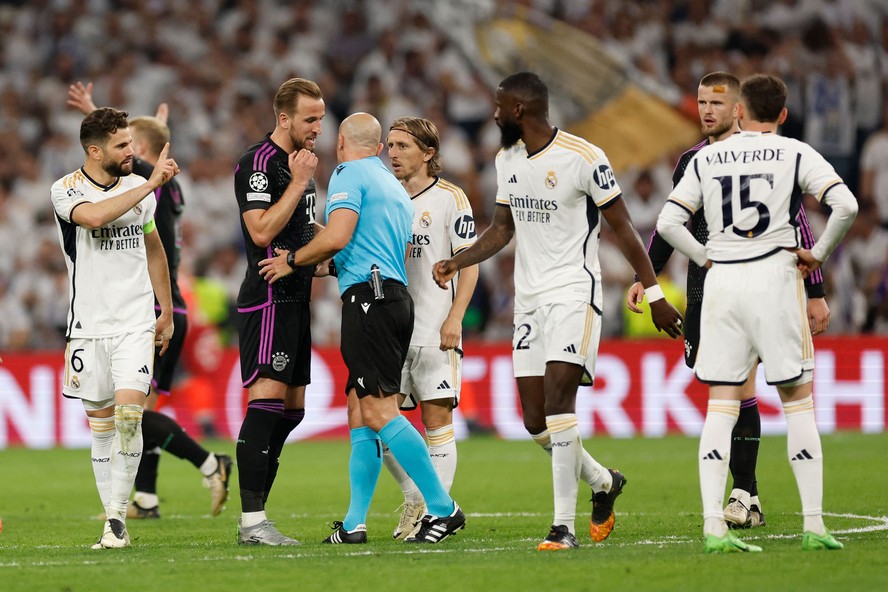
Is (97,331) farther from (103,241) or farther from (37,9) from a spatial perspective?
(37,9)

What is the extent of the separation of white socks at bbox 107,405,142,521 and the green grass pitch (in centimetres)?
29

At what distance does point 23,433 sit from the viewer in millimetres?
16891

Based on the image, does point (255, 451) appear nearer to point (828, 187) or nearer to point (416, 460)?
point (416, 460)

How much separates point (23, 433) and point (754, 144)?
12.5 meters

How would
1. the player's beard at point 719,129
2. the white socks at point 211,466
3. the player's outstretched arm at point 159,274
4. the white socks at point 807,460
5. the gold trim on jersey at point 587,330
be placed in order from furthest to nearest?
the white socks at point 211,466, the player's beard at point 719,129, the player's outstretched arm at point 159,274, the gold trim on jersey at point 587,330, the white socks at point 807,460

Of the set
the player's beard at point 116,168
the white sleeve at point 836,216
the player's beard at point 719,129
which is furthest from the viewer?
the player's beard at point 719,129

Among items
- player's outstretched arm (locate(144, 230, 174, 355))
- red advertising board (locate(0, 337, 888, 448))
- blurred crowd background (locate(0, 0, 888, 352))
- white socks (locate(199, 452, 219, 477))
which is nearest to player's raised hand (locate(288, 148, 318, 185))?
player's outstretched arm (locate(144, 230, 174, 355))

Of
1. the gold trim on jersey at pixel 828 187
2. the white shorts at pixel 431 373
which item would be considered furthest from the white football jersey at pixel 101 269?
the gold trim on jersey at pixel 828 187

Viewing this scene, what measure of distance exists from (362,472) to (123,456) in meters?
1.42

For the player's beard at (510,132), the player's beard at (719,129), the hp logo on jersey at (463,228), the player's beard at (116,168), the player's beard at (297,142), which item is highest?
the player's beard at (719,129)

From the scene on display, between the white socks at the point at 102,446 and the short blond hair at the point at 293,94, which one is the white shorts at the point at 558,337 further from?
the white socks at the point at 102,446

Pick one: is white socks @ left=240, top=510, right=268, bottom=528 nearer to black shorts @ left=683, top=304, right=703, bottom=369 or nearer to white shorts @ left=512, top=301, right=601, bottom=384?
white shorts @ left=512, top=301, right=601, bottom=384

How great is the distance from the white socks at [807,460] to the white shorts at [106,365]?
3715 millimetres

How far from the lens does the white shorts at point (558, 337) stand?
23.6 ft
